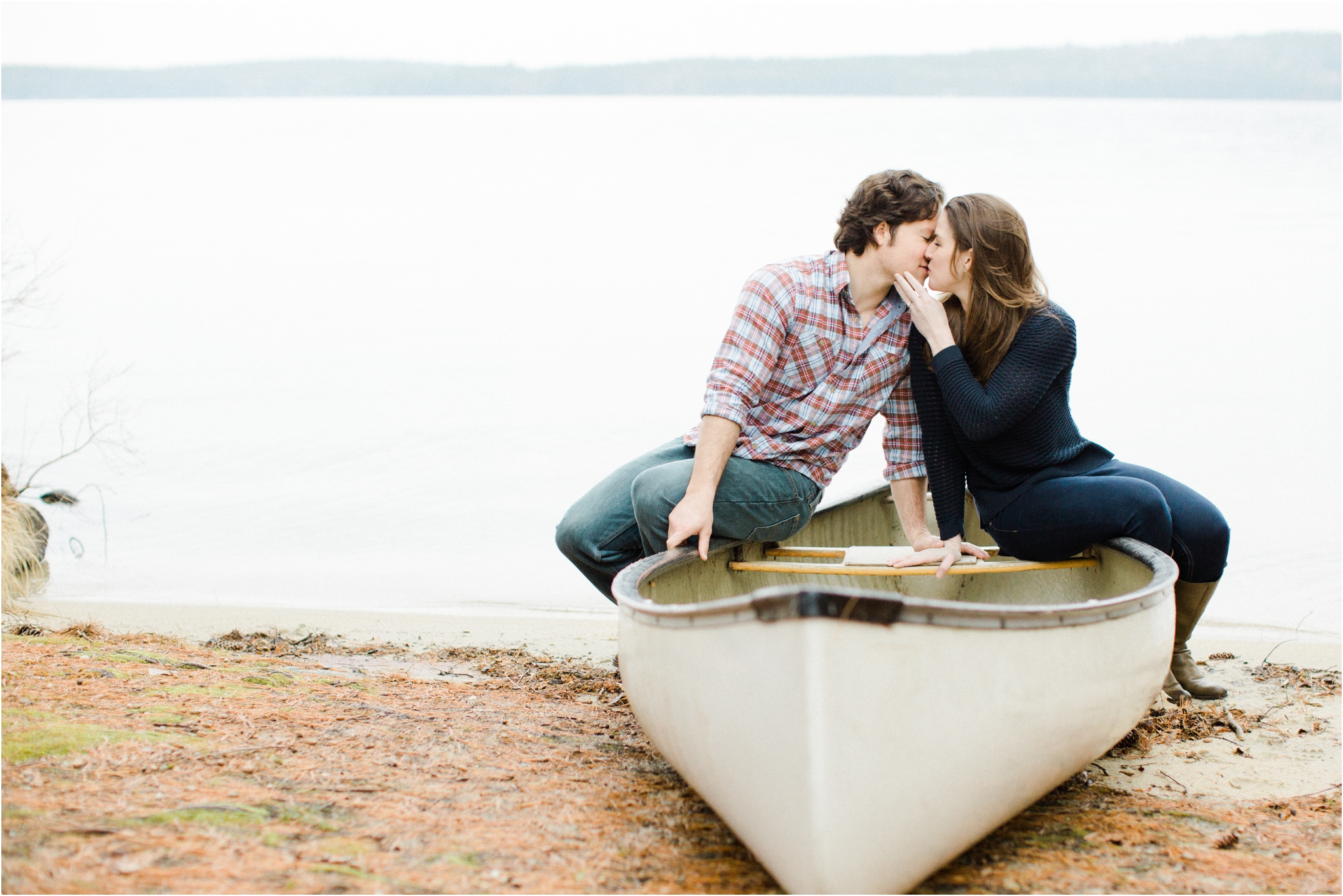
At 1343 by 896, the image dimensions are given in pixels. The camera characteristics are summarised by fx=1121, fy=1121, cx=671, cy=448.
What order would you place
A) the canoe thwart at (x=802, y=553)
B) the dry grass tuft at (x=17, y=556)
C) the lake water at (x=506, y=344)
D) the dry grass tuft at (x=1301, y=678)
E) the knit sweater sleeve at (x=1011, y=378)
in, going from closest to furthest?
the knit sweater sleeve at (x=1011, y=378) → the canoe thwart at (x=802, y=553) → the dry grass tuft at (x=1301, y=678) → the dry grass tuft at (x=17, y=556) → the lake water at (x=506, y=344)

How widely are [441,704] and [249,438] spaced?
37.9ft

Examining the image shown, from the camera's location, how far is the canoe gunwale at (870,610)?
2070mm

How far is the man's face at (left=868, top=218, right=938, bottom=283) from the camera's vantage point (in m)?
3.32

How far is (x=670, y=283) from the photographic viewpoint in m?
29.7

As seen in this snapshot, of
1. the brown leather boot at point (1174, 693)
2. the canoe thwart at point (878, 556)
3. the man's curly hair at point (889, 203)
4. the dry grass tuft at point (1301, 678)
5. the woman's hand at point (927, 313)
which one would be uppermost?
the man's curly hair at point (889, 203)

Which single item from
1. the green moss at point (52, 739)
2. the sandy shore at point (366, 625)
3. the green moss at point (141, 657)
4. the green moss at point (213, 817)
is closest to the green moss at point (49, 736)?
the green moss at point (52, 739)

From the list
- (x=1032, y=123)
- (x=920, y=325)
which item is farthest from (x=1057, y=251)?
→ (x=1032, y=123)

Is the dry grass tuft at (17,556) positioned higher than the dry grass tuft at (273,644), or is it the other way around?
the dry grass tuft at (17,556)

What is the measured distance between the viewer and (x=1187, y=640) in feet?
12.8

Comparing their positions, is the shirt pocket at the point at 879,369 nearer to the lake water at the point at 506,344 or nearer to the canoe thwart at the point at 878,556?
the canoe thwart at the point at 878,556

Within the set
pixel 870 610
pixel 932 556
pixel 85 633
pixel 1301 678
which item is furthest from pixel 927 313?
pixel 85 633

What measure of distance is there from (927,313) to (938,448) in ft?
1.47

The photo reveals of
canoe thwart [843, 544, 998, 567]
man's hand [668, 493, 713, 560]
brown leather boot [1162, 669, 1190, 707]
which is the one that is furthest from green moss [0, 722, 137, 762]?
brown leather boot [1162, 669, 1190, 707]

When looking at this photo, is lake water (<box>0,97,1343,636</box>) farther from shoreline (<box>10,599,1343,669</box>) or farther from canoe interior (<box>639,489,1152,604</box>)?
canoe interior (<box>639,489,1152,604</box>)
